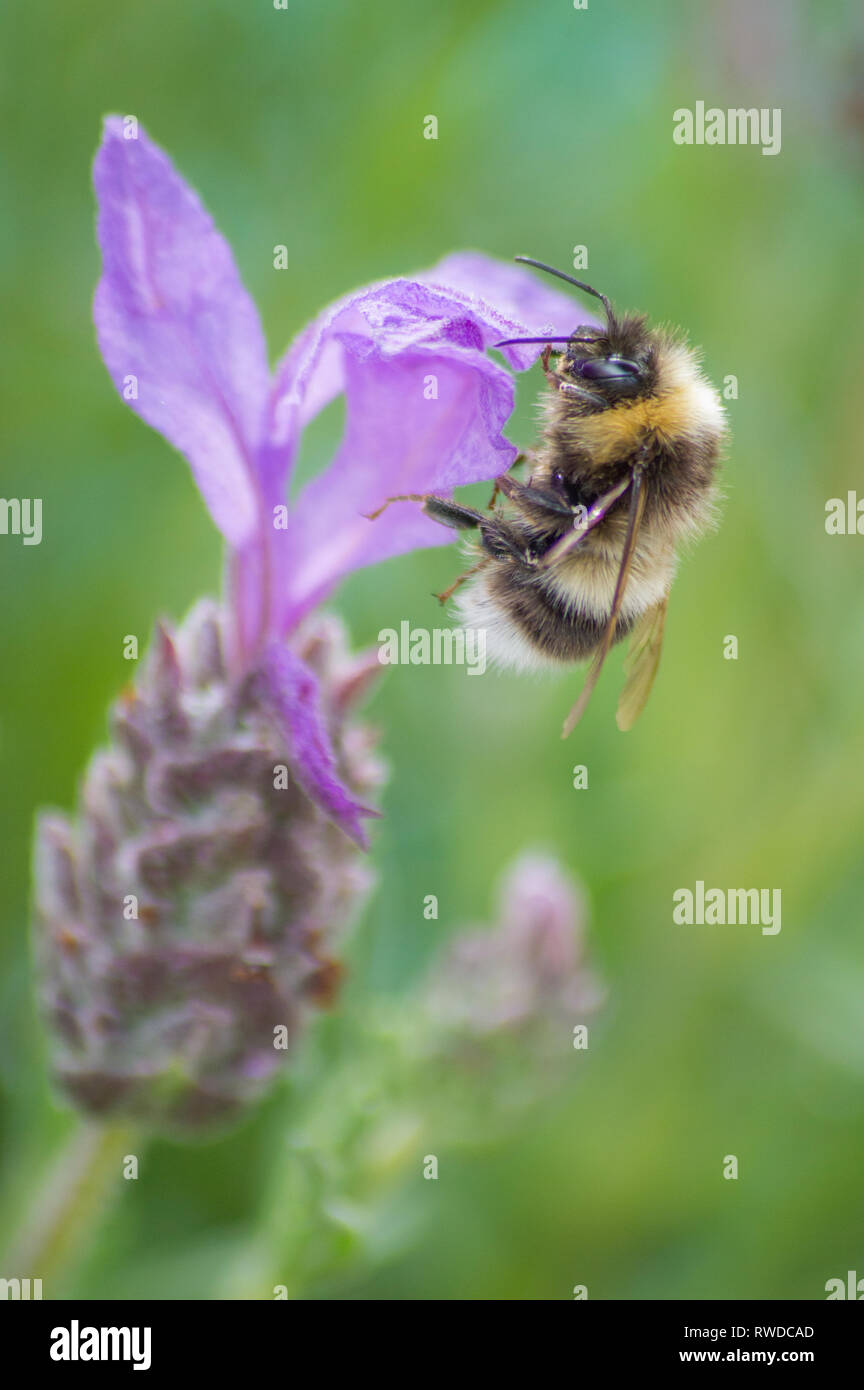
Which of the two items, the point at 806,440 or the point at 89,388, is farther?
the point at 806,440

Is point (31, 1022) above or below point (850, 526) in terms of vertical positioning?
below

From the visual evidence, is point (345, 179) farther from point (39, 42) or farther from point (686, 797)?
point (686, 797)

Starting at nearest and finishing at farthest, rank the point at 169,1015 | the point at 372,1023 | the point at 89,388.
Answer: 1. the point at 169,1015
2. the point at 372,1023
3. the point at 89,388

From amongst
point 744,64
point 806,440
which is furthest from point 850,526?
point 744,64

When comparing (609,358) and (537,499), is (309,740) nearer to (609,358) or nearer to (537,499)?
(537,499)
